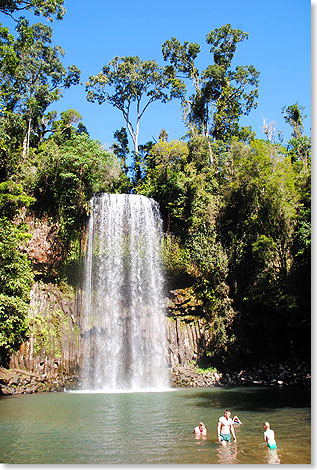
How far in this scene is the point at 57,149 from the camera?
1998cm

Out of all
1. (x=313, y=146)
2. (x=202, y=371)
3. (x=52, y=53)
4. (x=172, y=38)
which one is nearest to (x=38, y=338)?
(x=202, y=371)

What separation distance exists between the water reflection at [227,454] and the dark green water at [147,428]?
0.02 metres

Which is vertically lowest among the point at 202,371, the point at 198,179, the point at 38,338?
the point at 202,371

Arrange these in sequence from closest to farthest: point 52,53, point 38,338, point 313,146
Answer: point 313,146, point 38,338, point 52,53

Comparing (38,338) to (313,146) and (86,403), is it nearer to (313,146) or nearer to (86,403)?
(86,403)

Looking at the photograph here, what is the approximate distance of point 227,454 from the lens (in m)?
6.29

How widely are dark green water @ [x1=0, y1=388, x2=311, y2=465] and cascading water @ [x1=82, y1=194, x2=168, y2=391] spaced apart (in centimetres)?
383

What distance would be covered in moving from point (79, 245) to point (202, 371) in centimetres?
913

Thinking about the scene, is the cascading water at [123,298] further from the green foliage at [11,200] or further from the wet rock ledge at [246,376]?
the green foliage at [11,200]

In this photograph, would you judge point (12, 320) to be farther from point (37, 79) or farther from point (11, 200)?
point (37, 79)

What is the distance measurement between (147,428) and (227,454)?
2764mm

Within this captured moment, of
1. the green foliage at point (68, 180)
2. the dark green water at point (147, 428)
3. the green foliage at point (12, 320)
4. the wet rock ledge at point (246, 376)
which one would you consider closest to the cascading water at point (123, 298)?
the wet rock ledge at point (246, 376)

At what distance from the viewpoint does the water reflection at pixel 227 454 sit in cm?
590

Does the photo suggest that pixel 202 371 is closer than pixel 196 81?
Yes
